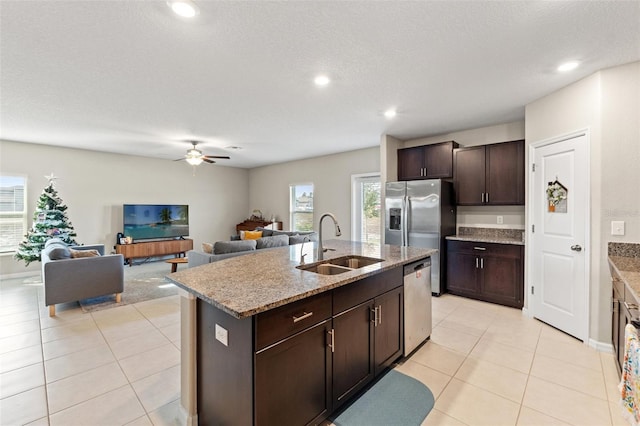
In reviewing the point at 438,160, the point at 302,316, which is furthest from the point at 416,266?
the point at 438,160

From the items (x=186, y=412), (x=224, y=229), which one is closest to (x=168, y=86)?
(x=186, y=412)

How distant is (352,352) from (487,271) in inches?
116

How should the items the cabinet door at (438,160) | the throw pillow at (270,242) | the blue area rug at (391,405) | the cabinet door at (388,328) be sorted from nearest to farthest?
1. the blue area rug at (391,405)
2. the cabinet door at (388,328)
3. the cabinet door at (438,160)
4. the throw pillow at (270,242)

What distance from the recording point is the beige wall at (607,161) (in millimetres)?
2549

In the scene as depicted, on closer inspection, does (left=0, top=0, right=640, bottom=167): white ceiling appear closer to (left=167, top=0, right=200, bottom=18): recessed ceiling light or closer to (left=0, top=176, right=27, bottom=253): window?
(left=167, top=0, right=200, bottom=18): recessed ceiling light

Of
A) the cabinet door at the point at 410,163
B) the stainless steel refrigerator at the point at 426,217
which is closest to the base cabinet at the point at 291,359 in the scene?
the stainless steel refrigerator at the point at 426,217

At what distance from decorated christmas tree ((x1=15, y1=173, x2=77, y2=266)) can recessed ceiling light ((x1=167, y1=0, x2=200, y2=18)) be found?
532 cm

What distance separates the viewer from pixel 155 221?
22.8 feet

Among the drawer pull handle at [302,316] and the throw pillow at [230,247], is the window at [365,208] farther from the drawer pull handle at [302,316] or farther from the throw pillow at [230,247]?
the drawer pull handle at [302,316]

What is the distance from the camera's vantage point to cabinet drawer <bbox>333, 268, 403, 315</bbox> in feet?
6.02

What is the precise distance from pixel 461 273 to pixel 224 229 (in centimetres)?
662

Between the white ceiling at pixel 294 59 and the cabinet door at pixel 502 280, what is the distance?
2008 millimetres

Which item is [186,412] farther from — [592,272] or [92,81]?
[592,272]

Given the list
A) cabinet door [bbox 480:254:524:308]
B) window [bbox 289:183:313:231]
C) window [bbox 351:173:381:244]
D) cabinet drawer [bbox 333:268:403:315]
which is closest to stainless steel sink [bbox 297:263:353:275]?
cabinet drawer [bbox 333:268:403:315]
